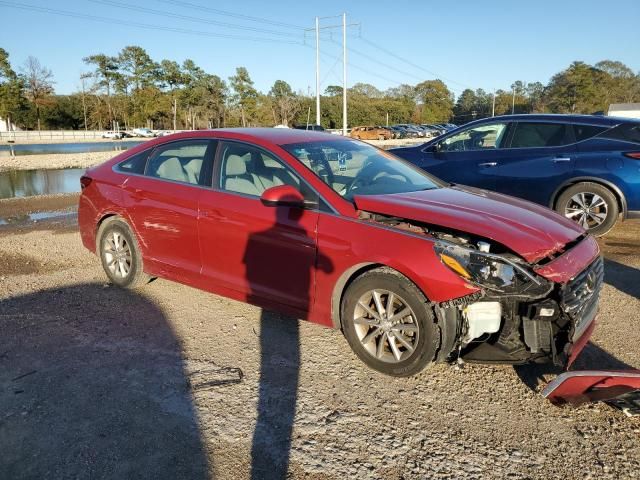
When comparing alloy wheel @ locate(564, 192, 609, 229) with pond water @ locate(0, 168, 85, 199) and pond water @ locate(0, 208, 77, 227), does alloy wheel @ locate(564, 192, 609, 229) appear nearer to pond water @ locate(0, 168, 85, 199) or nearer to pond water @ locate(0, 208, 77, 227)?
pond water @ locate(0, 208, 77, 227)

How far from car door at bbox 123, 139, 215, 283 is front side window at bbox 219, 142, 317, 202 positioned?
0.21 metres

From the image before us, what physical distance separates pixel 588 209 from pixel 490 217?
170 inches

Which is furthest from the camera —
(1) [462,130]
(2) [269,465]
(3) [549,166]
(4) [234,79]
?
(4) [234,79]

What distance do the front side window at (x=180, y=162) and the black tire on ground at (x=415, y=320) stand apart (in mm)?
1869

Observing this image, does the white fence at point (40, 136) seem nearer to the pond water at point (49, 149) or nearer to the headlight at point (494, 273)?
the pond water at point (49, 149)

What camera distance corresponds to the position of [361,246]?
3455 millimetres

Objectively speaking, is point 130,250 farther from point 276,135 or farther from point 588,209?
point 588,209

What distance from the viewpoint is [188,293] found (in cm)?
514

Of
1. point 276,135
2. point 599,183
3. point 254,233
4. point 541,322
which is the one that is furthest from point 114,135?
point 541,322

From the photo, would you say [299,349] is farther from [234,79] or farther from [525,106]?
[525,106]

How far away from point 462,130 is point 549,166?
140 centimetres

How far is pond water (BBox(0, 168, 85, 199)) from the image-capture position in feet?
45.8

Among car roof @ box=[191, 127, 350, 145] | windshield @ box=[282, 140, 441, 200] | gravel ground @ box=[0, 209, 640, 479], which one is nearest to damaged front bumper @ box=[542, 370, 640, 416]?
gravel ground @ box=[0, 209, 640, 479]

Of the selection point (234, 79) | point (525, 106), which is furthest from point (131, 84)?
point (525, 106)
